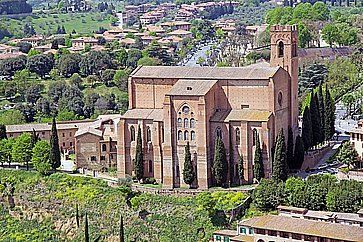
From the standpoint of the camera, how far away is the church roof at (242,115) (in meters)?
49.3

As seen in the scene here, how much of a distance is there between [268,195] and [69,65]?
40776 mm

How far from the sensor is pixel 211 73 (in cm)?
5150

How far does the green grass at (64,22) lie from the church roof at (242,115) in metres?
78.1

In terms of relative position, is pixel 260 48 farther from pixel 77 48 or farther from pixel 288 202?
pixel 288 202

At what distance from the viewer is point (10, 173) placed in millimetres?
56031

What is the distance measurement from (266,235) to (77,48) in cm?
5986

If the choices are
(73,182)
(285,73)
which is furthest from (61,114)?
(285,73)

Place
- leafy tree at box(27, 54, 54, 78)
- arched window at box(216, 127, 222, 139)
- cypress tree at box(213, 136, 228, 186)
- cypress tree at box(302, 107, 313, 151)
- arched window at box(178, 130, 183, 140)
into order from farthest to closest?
leafy tree at box(27, 54, 54, 78), cypress tree at box(302, 107, 313, 151), arched window at box(178, 130, 183, 140), arched window at box(216, 127, 222, 139), cypress tree at box(213, 136, 228, 186)

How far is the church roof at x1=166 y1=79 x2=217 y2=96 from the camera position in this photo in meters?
49.8

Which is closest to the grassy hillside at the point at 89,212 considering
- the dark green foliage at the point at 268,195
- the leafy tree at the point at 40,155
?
the leafy tree at the point at 40,155

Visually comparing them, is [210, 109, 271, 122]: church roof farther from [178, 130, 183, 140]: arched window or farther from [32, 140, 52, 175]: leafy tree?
[32, 140, 52, 175]: leafy tree

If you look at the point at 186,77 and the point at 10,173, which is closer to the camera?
the point at 186,77

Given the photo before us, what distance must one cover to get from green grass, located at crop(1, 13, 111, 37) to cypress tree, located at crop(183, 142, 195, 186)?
7848 cm

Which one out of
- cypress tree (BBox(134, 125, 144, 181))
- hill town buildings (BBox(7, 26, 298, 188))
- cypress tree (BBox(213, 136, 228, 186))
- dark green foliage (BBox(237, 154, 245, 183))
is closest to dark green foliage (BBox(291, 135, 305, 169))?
hill town buildings (BBox(7, 26, 298, 188))
